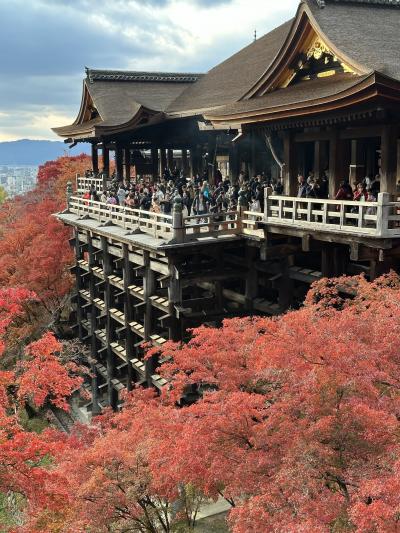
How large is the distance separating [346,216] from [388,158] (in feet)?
5.54

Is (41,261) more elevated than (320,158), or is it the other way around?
(320,158)

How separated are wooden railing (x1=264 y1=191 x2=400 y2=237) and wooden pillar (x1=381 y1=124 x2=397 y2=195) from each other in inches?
22.2

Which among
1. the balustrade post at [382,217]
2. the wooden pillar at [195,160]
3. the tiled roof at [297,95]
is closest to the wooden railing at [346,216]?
the balustrade post at [382,217]

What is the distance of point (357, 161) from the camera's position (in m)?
15.1

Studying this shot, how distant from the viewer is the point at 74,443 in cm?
1441

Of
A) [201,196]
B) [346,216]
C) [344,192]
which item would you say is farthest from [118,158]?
[346,216]

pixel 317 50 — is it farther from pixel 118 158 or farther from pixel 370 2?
pixel 118 158

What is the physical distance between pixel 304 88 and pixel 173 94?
17.3 meters

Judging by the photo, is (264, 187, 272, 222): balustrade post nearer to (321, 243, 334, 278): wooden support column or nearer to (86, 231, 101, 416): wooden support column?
(321, 243, 334, 278): wooden support column

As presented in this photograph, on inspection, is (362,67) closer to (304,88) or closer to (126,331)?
(304,88)

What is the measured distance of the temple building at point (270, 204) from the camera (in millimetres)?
12211

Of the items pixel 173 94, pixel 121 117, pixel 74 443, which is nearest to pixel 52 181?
pixel 173 94

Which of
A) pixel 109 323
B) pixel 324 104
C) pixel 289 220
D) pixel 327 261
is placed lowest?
pixel 109 323

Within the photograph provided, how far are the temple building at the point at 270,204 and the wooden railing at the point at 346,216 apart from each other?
1.1 inches
